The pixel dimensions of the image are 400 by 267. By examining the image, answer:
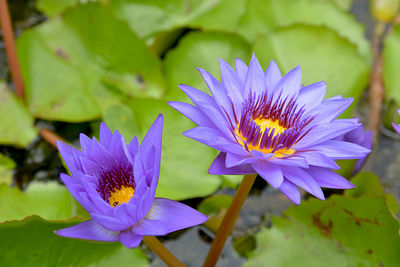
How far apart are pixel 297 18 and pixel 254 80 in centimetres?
96

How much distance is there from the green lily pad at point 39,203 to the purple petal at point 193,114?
1.76 ft

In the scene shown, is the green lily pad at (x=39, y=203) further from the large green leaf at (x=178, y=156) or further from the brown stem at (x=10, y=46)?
the brown stem at (x=10, y=46)

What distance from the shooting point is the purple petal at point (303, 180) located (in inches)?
30.2

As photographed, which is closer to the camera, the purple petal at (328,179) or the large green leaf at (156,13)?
the purple petal at (328,179)

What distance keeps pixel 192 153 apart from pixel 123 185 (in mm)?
530

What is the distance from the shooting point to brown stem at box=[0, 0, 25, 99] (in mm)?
1472

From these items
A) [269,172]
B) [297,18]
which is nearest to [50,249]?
[269,172]

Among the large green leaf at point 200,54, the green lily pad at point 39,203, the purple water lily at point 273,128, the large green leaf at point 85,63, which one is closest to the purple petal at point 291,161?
the purple water lily at point 273,128

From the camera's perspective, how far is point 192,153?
137 centimetres

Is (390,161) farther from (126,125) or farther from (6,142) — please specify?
(6,142)

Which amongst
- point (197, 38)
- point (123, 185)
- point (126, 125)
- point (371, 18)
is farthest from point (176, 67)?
point (371, 18)

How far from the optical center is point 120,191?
2.82 feet

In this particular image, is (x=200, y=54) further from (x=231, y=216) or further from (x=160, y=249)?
(x=160, y=249)

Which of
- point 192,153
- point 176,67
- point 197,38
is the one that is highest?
point 197,38
